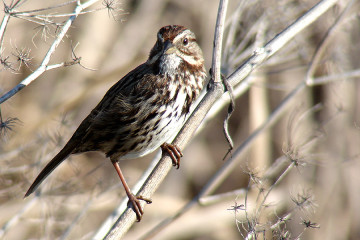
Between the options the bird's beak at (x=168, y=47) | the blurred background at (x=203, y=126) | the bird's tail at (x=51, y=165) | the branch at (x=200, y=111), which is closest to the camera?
the branch at (x=200, y=111)

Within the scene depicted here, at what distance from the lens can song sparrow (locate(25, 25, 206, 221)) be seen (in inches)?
132

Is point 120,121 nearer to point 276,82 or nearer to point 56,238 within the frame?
point 56,238

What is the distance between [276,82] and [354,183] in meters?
1.38

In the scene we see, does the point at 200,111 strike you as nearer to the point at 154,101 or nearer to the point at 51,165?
the point at 154,101

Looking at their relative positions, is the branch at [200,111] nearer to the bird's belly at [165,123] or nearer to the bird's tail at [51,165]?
the bird's belly at [165,123]

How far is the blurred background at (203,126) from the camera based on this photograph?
4039mm

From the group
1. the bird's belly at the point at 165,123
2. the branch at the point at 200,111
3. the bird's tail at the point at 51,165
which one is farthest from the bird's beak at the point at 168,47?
the bird's tail at the point at 51,165

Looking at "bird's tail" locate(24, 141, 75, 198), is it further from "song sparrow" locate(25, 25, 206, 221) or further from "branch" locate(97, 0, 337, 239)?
"branch" locate(97, 0, 337, 239)

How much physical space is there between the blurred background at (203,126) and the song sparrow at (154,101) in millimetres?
343

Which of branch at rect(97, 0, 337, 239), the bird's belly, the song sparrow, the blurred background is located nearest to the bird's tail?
the song sparrow

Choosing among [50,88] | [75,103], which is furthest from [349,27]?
[50,88]

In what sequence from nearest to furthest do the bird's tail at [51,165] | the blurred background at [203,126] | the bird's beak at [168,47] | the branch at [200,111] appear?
1. the branch at [200,111]
2. the bird's beak at [168,47]
3. the bird's tail at [51,165]
4. the blurred background at [203,126]

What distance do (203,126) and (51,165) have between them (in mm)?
1177

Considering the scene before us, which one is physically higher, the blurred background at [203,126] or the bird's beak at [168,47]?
the bird's beak at [168,47]
